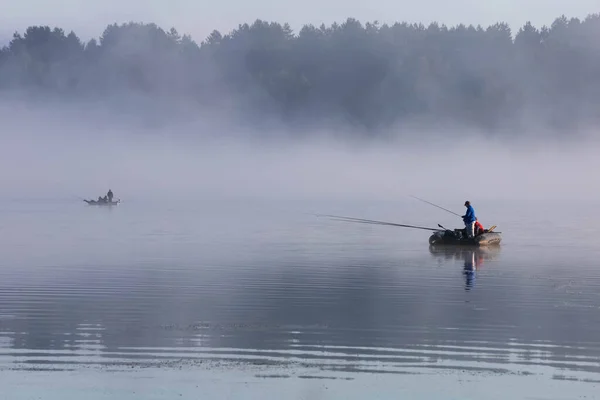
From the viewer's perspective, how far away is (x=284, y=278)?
3881 cm

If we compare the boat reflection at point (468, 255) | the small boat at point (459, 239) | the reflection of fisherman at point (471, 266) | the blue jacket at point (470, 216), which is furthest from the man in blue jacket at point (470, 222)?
the reflection of fisherman at point (471, 266)

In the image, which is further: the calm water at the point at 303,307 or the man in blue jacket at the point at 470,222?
the man in blue jacket at the point at 470,222

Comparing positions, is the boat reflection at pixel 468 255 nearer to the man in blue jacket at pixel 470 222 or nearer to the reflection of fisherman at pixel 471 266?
the reflection of fisherman at pixel 471 266

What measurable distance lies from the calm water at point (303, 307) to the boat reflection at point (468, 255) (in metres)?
0.08

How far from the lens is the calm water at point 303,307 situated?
23125 mm

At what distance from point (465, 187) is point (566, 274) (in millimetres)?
152986

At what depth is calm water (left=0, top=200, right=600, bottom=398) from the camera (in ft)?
75.9

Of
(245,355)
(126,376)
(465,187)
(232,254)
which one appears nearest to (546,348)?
(245,355)

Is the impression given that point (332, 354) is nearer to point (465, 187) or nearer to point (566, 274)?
point (566, 274)

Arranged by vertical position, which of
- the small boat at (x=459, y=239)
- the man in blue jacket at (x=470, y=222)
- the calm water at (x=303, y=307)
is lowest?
the calm water at (x=303, y=307)

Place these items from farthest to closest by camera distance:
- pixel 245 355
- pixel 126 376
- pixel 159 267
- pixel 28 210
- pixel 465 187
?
pixel 465 187 → pixel 28 210 → pixel 159 267 → pixel 245 355 → pixel 126 376

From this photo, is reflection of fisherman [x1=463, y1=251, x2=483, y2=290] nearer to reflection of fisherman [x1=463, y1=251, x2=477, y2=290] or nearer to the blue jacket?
reflection of fisherman [x1=463, y1=251, x2=477, y2=290]

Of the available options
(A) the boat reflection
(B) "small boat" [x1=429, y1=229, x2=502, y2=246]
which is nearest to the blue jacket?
(B) "small boat" [x1=429, y1=229, x2=502, y2=246]

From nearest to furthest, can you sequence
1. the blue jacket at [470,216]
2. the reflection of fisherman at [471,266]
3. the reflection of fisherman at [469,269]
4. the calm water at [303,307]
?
the calm water at [303,307], the reflection of fisherman at [469,269], the reflection of fisherman at [471,266], the blue jacket at [470,216]
